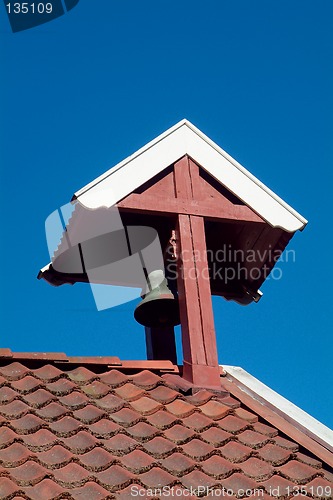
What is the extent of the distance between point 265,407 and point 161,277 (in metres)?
1.46

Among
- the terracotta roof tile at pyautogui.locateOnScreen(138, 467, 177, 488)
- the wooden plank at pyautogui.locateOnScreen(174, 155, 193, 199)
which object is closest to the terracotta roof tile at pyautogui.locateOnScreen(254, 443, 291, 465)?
the terracotta roof tile at pyautogui.locateOnScreen(138, 467, 177, 488)

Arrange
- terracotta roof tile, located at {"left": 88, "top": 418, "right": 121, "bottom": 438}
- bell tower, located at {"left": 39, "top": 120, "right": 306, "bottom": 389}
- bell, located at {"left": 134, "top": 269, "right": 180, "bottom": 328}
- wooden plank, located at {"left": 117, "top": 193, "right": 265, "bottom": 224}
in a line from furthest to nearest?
bell, located at {"left": 134, "top": 269, "right": 180, "bottom": 328} → wooden plank, located at {"left": 117, "top": 193, "right": 265, "bottom": 224} → bell tower, located at {"left": 39, "top": 120, "right": 306, "bottom": 389} → terracotta roof tile, located at {"left": 88, "top": 418, "right": 121, "bottom": 438}

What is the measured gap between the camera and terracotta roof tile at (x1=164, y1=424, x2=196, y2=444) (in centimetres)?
475

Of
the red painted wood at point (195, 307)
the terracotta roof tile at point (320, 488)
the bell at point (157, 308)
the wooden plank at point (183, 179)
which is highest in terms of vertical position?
the wooden plank at point (183, 179)

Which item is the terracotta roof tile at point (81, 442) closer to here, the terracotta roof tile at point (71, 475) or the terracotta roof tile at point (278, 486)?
the terracotta roof tile at point (71, 475)

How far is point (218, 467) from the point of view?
4.55 m

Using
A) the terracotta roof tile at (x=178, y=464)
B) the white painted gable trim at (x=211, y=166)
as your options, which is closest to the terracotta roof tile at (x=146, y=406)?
the terracotta roof tile at (x=178, y=464)

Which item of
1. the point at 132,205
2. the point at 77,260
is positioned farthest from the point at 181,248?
the point at 77,260

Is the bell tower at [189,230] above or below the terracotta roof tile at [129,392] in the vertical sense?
above

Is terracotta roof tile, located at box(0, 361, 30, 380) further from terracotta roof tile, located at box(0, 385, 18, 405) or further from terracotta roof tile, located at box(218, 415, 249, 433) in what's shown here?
terracotta roof tile, located at box(218, 415, 249, 433)

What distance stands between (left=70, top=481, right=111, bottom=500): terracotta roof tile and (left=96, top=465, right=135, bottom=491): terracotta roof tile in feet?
0.21

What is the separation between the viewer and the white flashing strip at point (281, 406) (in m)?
5.13

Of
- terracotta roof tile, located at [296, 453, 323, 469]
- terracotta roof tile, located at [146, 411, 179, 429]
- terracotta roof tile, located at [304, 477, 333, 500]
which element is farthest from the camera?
terracotta roof tile, located at [146, 411, 179, 429]

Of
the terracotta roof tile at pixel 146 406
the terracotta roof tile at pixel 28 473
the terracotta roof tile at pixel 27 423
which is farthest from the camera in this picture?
the terracotta roof tile at pixel 146 406
